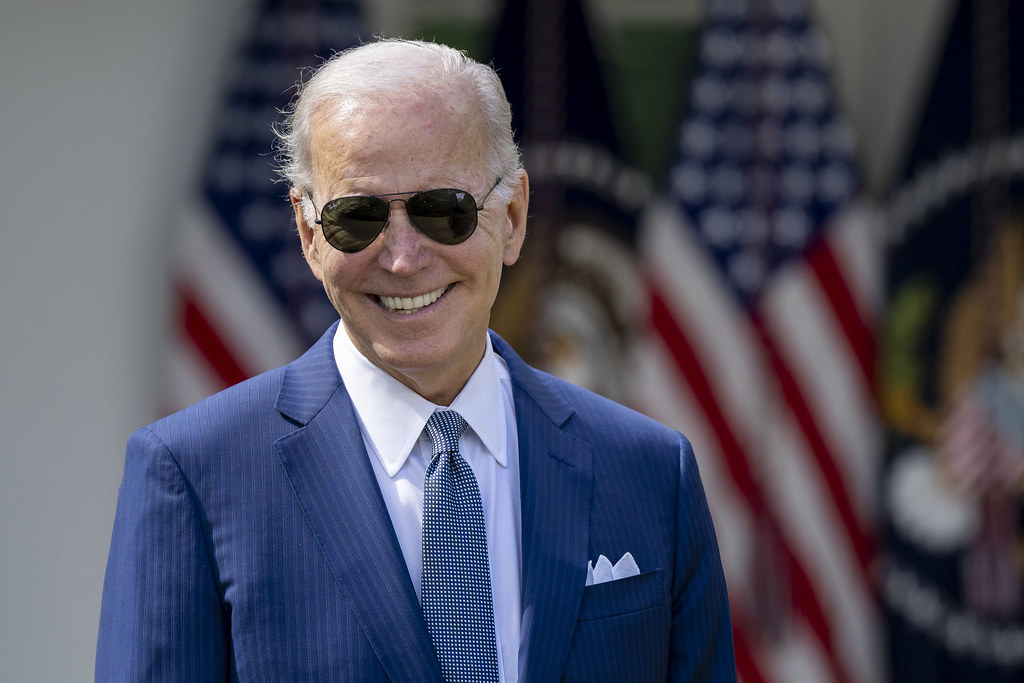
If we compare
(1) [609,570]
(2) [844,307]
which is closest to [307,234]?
(1) [609,570]

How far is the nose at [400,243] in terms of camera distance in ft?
4.90

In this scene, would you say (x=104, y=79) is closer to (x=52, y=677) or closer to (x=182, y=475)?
(x=52, y=677)

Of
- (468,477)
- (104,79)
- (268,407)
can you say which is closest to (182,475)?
(268,407)

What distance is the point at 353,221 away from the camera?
150 cm

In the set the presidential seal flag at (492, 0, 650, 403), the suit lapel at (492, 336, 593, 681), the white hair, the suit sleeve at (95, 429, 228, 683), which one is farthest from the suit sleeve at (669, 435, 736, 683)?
the presidential seal flag at (492, 0, 650, 403)

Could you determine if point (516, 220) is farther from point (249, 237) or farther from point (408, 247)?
point (249, 237)

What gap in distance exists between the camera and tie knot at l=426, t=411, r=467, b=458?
1.60m

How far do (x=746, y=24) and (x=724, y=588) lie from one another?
102 inches

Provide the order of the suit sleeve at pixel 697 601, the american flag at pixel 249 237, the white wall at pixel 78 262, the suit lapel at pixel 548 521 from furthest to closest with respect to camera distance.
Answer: the american flag at pixel 249 237 < the white wall at pixel 78 262 < the suit sleeve at pixel 697 601 < the suit lapel at pixel 548 521

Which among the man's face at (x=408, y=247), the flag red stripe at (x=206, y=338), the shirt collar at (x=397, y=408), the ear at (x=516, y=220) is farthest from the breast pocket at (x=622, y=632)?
the flag red stripe at (x=206, y=338)

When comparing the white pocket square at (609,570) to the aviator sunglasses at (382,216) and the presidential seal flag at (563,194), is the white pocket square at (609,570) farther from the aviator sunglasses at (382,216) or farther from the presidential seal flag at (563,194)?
the presidential seal flag at (563,194)

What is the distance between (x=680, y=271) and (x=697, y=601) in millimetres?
2367

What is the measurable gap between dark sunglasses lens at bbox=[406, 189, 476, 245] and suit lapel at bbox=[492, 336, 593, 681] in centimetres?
30

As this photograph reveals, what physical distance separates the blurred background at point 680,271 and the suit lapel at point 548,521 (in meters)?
2.12
